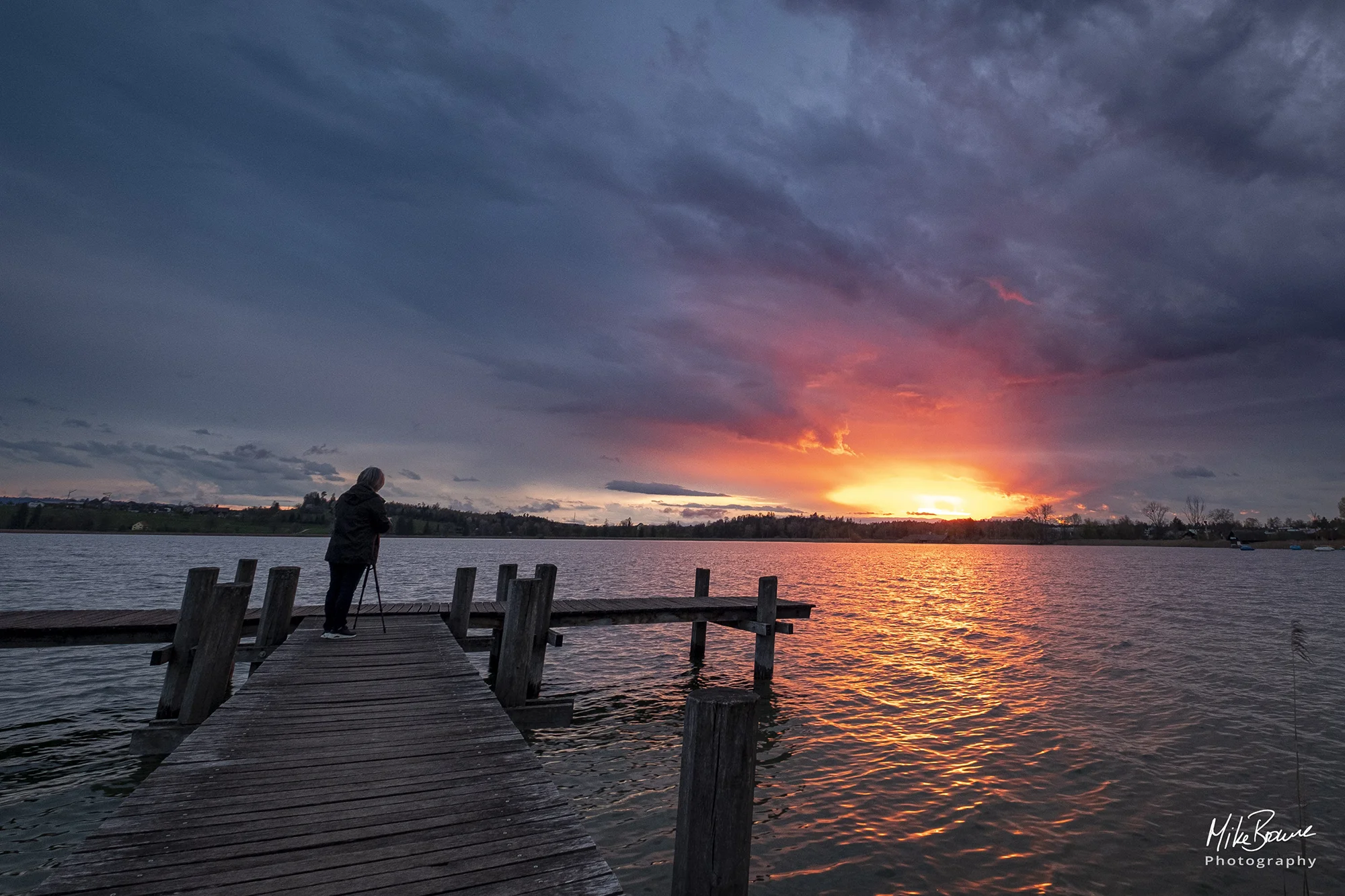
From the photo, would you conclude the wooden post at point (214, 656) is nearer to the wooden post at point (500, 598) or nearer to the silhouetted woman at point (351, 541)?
the silhouetted woman at point (351, 541)

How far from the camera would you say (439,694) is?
22.9 ft

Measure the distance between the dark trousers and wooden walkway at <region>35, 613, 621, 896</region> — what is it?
358 cm

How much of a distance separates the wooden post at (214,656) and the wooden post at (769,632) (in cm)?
1063

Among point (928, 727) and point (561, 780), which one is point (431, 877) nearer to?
point (561, 780)

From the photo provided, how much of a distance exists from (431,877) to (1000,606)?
127 feet

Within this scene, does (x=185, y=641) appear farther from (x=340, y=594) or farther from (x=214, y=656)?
(x=340, y=594)

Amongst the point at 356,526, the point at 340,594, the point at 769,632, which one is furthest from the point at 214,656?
the point at 769,632

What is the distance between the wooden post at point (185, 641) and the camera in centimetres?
945

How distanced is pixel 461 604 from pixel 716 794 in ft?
33.2

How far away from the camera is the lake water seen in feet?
23.0

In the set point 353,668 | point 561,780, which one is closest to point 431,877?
point 353,668

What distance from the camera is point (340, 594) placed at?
A: 33.8ft
